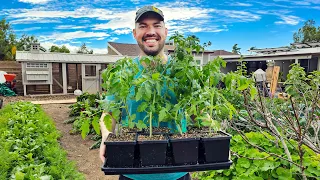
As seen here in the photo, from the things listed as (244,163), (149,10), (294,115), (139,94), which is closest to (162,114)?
(139,94)

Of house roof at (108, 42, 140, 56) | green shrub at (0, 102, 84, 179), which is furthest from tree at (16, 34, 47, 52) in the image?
green shrub at (0, 102, 84, 179)

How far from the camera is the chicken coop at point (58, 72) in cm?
1077

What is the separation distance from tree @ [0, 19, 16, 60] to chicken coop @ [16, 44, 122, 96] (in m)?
7.08

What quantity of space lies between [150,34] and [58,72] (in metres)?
12.0

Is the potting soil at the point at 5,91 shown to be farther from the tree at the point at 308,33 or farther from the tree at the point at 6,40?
the tree at the point at 308,33

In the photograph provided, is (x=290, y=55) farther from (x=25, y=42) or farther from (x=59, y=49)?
(x=25, y=42)

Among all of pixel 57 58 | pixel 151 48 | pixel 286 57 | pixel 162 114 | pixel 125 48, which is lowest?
pixel 162 114

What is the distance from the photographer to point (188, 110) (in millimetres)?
1130

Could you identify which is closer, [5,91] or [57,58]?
[5,91]

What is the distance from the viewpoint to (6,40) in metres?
18.5

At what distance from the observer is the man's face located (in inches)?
51.5

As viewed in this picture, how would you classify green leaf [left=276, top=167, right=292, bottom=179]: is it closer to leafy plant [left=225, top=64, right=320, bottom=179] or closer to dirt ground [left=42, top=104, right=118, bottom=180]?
leafy plant [left=225, top=64, right=320, bottom=179]

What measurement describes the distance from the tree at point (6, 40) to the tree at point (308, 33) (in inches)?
886

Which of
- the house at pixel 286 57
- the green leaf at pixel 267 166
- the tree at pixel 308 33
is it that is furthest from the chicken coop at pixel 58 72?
the tree at pixel 308 33
